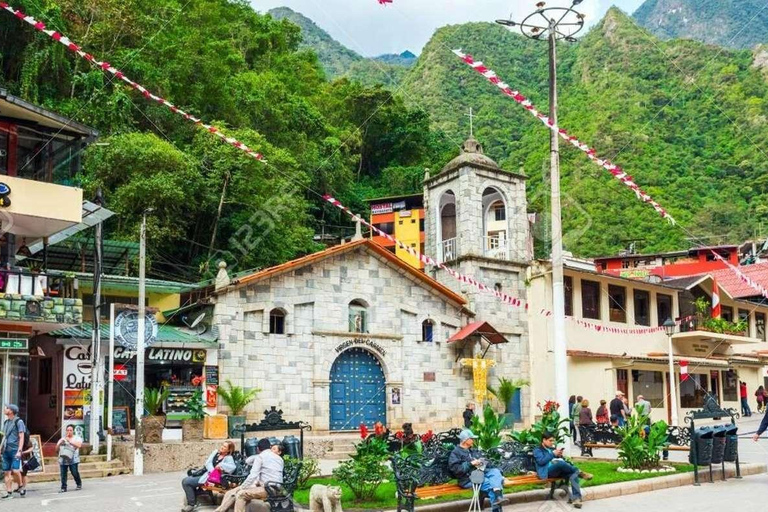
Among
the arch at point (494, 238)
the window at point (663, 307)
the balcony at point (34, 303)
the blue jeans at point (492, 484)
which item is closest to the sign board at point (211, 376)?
the balcony at point (34, 303)

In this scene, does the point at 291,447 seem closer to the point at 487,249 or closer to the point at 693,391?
the point at 487,249

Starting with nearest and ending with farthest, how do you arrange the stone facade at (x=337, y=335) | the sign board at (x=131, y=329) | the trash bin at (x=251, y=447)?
the trash bin at (x=251, y=447) < the sign board at (x=131, y=329) < the stone facade at (x=337, y=335)

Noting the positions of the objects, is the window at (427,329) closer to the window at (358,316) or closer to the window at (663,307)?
the window at (358,316)

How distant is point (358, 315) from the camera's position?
28.8 m

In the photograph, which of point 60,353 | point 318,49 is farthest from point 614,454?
point 318,49

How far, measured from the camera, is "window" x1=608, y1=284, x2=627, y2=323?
34875 mm

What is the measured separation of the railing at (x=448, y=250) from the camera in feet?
106

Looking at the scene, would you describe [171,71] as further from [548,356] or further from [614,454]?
[614,454]

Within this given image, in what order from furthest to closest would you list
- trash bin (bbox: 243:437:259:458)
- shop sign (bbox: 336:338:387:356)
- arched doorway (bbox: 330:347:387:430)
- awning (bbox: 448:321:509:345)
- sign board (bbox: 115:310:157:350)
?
1. awning (bbox: 448:321:509:345)
2. shop sign (bbox: 336:338:387:356)
3. arched doorway (bbox: 330:347:387:430)
4. sign board (bbox: 115:310:157:350)
5. trash bin (bbox: 243:437:259:458)

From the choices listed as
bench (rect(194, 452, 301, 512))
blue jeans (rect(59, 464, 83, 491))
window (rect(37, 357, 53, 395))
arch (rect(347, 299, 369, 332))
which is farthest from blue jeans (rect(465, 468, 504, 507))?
arch (rect(347, 299, 369, 332))

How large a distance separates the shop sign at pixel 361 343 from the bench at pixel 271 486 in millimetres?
13716

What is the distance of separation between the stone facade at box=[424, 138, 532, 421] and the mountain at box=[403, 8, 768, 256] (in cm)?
1368

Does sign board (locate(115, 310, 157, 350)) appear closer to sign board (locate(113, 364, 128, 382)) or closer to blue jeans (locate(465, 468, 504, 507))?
sign board (locate(113, 364, 128, 382))

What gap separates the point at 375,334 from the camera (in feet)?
94.1
